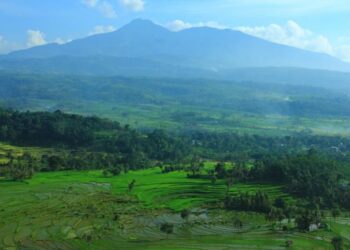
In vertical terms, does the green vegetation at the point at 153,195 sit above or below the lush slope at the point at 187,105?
below

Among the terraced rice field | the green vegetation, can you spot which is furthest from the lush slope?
the terraced rice field

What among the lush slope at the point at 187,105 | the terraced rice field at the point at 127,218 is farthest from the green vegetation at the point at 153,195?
the lush slope at the point at 187,105

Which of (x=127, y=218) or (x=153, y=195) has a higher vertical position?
(x=153, y=195)

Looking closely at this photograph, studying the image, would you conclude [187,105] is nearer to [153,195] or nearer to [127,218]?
[153,195]

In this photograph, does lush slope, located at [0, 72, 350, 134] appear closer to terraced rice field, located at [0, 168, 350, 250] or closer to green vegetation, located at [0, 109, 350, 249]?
green vegetation, located at [0, 109, 350, 249]

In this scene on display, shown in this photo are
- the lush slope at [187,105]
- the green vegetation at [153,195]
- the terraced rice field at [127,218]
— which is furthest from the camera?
the lush slope at [187,105]

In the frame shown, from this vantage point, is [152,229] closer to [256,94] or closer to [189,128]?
[189,128]

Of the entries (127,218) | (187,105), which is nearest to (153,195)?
(127,218)

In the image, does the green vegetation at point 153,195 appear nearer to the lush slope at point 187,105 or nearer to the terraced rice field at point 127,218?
the terraced rice field at point 127,218

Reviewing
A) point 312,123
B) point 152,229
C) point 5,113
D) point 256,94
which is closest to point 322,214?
point 152,229
